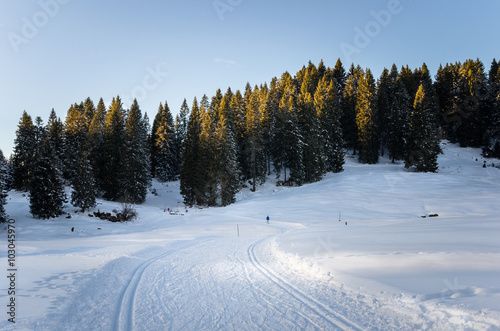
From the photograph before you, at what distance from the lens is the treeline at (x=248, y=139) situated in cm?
4478

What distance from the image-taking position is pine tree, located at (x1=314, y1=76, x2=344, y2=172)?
54.7 m

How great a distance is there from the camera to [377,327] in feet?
17.7

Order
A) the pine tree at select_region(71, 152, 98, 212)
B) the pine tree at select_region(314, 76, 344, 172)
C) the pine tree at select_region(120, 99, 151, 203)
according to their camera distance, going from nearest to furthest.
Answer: the pine tree at select_region(71, 152, 98, 212)
the pine tree at select_region(120, 99, 151, 203)
the pine tree at select_region(314, 76, 344, 172)

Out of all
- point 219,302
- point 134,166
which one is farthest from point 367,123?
point 219,302

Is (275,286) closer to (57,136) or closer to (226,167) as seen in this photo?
(226,167)

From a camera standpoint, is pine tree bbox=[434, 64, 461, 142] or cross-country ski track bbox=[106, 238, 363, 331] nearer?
cross-country ski track bbox=[106, 238, 363, 331]

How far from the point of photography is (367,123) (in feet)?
192

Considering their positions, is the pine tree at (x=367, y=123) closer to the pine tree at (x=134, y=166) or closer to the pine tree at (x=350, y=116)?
the pine tree at (x=350, y=116)

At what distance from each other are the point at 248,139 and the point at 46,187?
33043 mm

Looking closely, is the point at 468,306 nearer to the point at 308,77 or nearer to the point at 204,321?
the point at 204,321

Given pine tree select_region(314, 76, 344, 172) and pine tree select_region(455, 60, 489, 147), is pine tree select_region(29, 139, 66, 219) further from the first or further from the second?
pine tree select_region(455, 60, 489, 147)

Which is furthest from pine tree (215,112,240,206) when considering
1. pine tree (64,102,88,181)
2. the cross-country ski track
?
the cross-country ski track

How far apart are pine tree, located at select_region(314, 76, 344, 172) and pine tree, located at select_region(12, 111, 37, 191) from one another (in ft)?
177

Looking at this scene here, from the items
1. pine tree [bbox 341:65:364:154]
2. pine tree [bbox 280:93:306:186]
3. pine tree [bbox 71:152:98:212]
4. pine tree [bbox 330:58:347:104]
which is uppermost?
pine tree [bbox 330:58:347:104]
